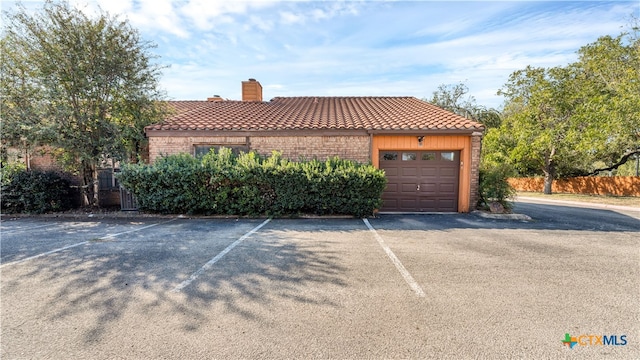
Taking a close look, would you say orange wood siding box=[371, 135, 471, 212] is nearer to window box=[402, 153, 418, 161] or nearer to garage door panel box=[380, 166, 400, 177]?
window box=[402, 153, 418, 161]

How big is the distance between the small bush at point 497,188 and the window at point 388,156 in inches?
126

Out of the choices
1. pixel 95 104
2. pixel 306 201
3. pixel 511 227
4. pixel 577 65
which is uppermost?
pixel 577 65

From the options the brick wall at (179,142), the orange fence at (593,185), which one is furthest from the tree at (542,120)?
the brick wall at (179,142)

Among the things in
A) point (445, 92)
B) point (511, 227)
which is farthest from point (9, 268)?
point (445, 92)

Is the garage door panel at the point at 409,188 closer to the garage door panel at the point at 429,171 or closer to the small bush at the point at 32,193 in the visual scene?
the garage door panel at the point at 429,171

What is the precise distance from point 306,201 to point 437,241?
3924 millimetres

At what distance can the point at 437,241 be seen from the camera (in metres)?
6.07

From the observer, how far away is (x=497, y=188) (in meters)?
9.60

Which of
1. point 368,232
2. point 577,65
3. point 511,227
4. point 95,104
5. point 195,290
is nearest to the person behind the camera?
point 195,290

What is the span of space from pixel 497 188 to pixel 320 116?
7048 millimetres

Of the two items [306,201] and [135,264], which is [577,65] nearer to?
[306,201]

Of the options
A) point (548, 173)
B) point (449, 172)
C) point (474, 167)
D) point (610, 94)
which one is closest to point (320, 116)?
point (449, 172)

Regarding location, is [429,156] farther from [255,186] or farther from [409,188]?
[255,186]

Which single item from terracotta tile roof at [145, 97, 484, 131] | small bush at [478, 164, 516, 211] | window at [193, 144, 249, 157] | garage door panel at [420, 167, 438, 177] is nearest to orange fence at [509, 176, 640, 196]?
small bush at [478, 164, 516, 211]
